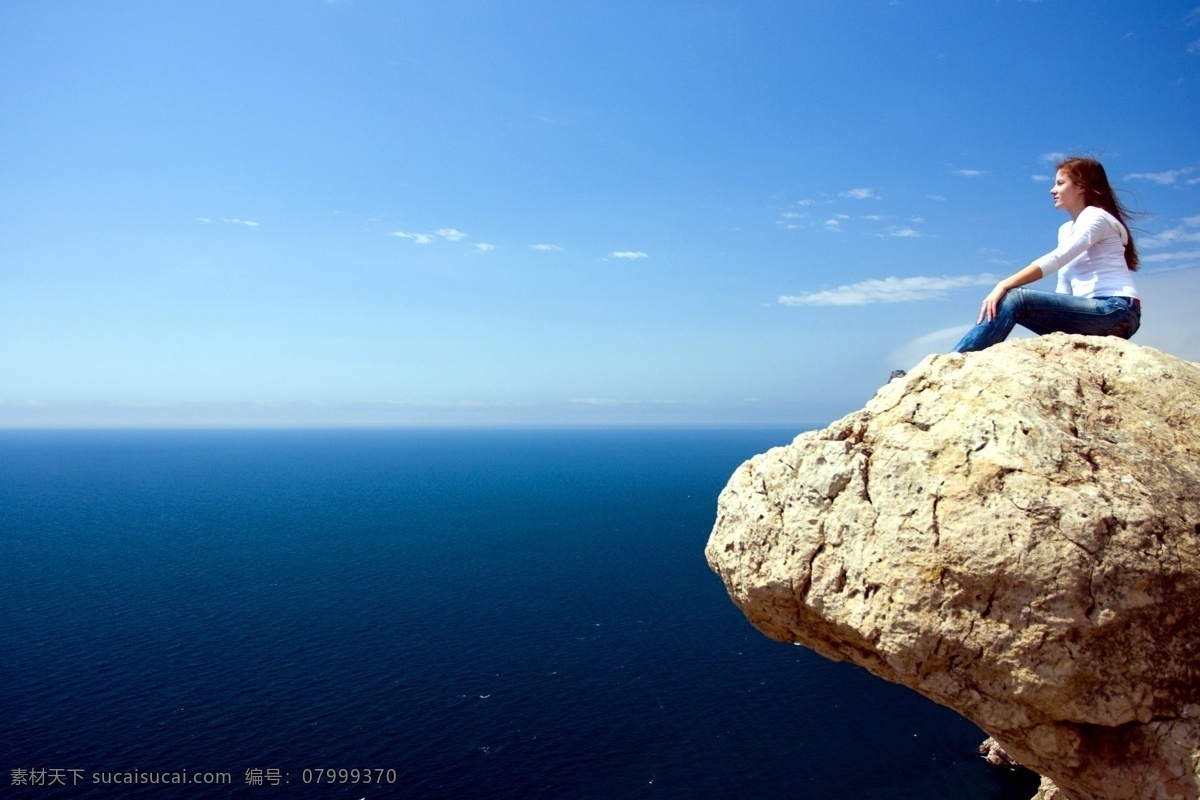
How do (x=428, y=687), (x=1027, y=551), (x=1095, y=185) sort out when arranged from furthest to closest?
1. (x=428, y=687)
2. (x=1095, y=185)
3. (x=1027, y=551)

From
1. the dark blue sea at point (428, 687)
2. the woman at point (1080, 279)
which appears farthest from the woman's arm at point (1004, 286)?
the dark blue sea at point (428, 687)

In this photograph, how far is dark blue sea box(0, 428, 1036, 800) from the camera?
144 feet

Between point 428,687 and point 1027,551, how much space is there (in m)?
57.4

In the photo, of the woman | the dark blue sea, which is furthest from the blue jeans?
the dark blue sea

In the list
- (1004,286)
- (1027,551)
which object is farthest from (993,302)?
(1027,551)

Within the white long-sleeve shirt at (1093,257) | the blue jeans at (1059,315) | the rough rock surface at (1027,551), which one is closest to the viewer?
the rough rock surface at (1027,551)

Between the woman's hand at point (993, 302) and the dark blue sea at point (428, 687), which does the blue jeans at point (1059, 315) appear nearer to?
the woman's hand at point (993, 302)

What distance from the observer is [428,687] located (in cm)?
5553

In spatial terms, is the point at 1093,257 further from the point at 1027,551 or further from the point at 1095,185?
the point at 1027,551

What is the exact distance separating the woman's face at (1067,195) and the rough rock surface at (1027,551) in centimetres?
199

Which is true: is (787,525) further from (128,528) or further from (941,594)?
(128,528)

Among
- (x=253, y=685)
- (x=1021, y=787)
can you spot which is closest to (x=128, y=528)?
(x=253, y=685)

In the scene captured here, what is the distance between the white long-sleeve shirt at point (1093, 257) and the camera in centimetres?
886

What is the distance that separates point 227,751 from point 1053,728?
5373cm
